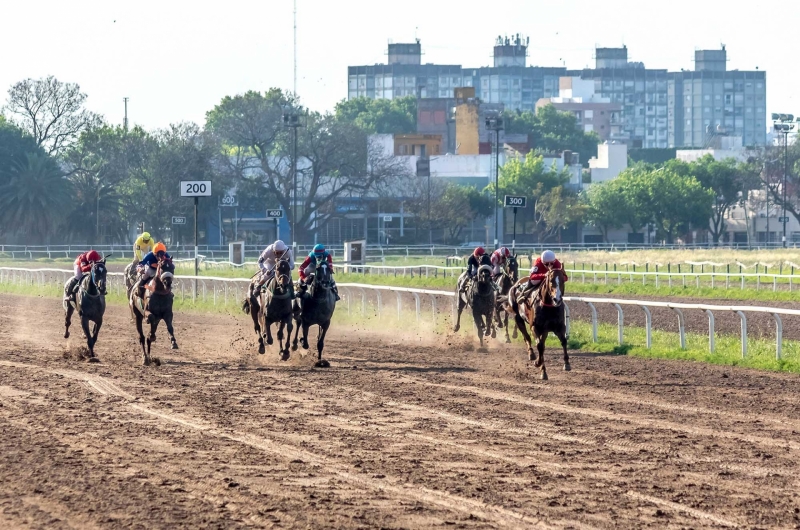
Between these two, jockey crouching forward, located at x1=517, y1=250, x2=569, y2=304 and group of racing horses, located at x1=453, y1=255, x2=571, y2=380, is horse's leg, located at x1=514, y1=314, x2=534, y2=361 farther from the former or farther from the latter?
jockey crouching forward, located at x1=517, y1=250, x2=569, y2=304

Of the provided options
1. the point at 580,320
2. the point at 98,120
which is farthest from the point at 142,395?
the point at 98,120

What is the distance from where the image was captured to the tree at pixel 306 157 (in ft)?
252

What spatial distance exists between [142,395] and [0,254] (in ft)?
186

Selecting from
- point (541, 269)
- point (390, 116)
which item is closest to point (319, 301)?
point (541, 269)

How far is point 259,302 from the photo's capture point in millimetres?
19406

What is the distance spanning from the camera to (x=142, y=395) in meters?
14.2

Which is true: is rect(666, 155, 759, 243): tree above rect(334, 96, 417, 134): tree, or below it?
below

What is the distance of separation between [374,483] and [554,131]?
138529 mm

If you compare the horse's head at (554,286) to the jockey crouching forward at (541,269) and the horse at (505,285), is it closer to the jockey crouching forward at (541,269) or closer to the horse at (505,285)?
the jockey crouching forward at (541,269)

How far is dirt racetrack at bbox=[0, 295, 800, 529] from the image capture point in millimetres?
8070

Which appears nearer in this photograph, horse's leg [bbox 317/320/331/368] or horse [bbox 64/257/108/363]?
horse's leg [bbox 317/320/331/368]

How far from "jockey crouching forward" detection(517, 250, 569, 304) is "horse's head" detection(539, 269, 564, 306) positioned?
0.39ft

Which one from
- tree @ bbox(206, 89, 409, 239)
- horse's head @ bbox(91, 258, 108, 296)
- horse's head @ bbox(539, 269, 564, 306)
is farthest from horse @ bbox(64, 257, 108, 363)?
tree @ bbox(206, 89, 409, 239)

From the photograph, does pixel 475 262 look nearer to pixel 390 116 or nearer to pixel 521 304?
pixel 521 304
